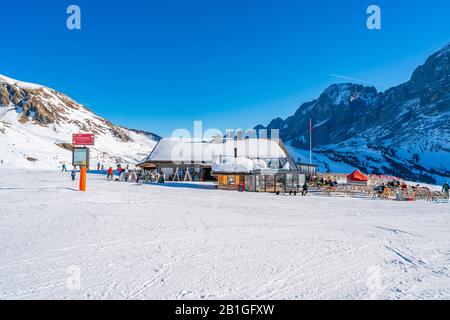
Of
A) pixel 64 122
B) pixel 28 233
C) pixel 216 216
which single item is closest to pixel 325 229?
pixel 216 216

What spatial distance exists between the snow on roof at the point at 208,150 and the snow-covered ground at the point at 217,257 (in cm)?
2677

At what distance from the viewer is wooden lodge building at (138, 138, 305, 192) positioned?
1026 inches

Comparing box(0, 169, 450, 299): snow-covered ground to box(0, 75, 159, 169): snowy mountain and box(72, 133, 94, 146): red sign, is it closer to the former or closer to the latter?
box(72, 133, 94, 146): red sign

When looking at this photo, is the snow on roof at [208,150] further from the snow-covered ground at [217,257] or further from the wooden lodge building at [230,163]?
the snow-covered ground at [217,257]

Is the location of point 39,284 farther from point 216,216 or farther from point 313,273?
point 216,216

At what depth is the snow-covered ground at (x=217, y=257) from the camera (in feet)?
16.0

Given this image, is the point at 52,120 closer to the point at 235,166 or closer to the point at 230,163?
the point at 230,163

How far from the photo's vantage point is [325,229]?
984 cm

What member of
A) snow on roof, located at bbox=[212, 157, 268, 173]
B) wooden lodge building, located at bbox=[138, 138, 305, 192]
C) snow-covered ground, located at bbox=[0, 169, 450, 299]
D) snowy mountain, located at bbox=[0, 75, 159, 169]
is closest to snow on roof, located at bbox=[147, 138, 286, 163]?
wooden lodge building, located at bbox=[138, 138, 305, 192]

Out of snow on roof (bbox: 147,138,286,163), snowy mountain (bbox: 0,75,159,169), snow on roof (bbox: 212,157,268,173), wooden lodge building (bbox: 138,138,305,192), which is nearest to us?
wooden lodge building (bbox: 138,138,305,192)

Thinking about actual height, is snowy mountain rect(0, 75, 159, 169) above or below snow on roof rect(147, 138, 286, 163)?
above

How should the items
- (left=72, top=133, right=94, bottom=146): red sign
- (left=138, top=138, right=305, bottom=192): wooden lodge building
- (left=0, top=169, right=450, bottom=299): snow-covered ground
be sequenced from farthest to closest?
(left=138, top=138, right=305, bottom=192): wooden lodge building → (left=72, top=133, right=94, bottom=146): red sign → (left=0, top=169, right=450, bottom=299): snow-covered ground

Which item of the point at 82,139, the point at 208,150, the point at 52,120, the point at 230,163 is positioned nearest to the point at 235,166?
the point at 230,163

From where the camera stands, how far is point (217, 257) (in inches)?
259
